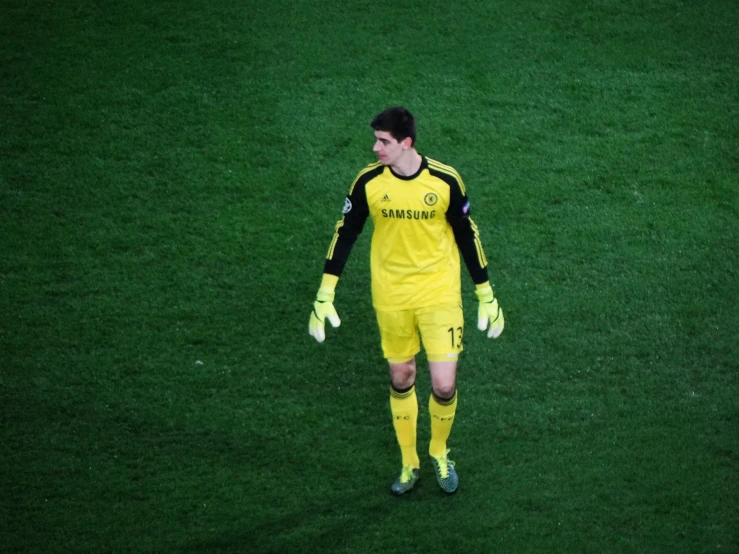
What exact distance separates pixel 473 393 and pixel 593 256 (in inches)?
57.1

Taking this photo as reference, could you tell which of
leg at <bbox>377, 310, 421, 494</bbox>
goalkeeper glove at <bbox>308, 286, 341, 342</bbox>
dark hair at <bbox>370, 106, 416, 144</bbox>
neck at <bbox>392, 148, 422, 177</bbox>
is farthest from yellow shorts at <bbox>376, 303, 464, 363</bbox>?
dark hair at <bbox>370, 106, 416, 144</bbox>

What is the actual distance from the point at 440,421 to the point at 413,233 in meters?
1.05

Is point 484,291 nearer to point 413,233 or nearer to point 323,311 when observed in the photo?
point 413,233

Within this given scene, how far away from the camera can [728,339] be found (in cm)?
614

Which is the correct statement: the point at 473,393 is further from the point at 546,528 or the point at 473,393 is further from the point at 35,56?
the point at 35,56

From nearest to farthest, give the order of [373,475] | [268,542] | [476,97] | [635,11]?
[268,542], [373,475], [476,97], [635,11]

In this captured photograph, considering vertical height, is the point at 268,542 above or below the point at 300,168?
below

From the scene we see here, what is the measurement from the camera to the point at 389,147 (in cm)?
457

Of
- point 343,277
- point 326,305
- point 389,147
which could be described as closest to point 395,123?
point 389,147

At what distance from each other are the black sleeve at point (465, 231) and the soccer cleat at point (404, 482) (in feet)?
3.76

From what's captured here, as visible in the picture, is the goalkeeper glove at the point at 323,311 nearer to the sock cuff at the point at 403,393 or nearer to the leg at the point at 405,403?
the leg at the point at 405,403

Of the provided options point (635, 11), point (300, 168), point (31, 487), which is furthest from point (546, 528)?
point (635, 11)

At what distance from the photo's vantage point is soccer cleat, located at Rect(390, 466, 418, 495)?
5.31m

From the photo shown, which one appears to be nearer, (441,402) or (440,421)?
(441,402)
